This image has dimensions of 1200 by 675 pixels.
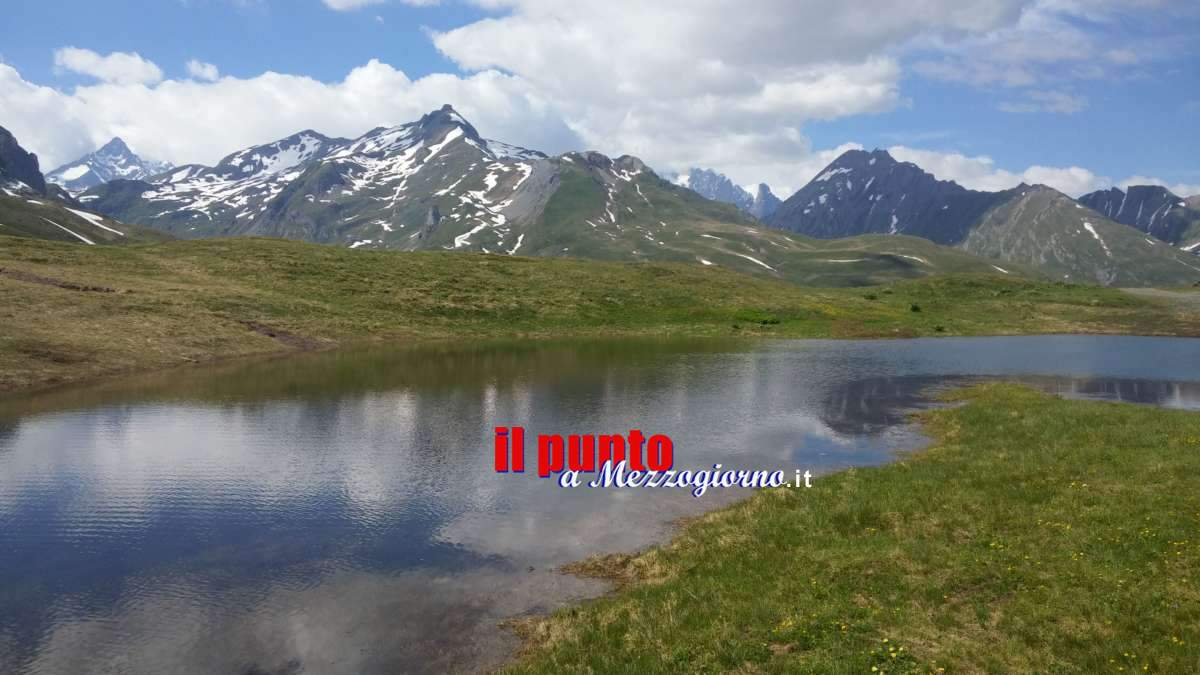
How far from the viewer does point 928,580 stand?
17734 millimetres

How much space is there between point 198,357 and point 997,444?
253 ft

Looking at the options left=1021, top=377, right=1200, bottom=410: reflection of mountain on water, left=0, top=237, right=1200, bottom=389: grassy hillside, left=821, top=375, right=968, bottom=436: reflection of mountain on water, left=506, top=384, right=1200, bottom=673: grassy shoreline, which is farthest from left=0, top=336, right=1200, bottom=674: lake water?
left=0, top=237, right=1200, bottom=389: grassy hillside

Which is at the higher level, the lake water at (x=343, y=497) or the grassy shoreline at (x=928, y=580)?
the grassy shoreline at (x=928, y=580)

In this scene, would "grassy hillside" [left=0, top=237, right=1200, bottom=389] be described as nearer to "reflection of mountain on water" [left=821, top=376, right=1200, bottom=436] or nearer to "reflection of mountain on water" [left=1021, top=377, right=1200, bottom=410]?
"reflection of mountain on water" [left=821, top=376, right=1200, bottom=436]

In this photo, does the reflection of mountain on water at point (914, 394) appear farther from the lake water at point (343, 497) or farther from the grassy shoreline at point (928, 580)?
the grassy shoreline at point (928, 580)

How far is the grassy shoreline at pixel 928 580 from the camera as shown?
550 inches

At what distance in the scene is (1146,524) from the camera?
1972cm

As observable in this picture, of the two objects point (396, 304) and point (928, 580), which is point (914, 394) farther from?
point (396, 304)

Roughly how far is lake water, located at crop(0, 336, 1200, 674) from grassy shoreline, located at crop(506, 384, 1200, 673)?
2.78 meters

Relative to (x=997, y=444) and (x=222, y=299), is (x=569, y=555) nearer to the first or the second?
(x=997, y=444)

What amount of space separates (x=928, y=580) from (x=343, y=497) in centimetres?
2421

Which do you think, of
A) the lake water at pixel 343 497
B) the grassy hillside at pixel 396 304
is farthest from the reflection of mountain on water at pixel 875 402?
the grassy hillside at pixel 396 304

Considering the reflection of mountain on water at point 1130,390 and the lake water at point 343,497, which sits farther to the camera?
the reflection of mountain on water at point 1130,390

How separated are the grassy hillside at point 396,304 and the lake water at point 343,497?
45.0 feet
